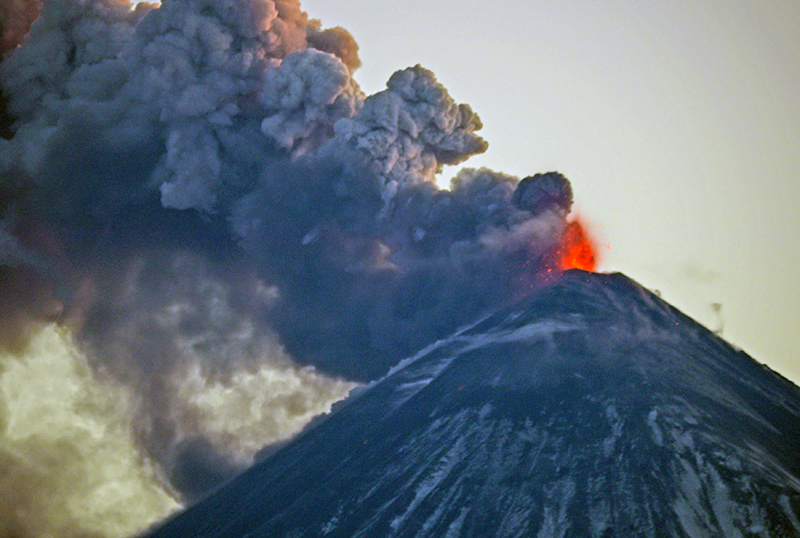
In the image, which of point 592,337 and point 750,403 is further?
point 592,337

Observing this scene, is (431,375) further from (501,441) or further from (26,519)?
(26,519)

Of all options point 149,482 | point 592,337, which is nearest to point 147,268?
point 149,482

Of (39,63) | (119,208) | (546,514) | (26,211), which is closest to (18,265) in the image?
(26,211)

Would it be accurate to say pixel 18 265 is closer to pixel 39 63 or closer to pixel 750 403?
pixel 39 63

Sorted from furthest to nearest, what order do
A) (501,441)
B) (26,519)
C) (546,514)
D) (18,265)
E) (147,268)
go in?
(147,268) → (18,265) → (26,519) → (501,441) → (546,514)

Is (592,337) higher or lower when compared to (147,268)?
lower

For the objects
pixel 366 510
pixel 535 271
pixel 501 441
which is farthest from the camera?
pixel 535 271

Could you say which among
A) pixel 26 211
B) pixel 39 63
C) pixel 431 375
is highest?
pixel 39 63
